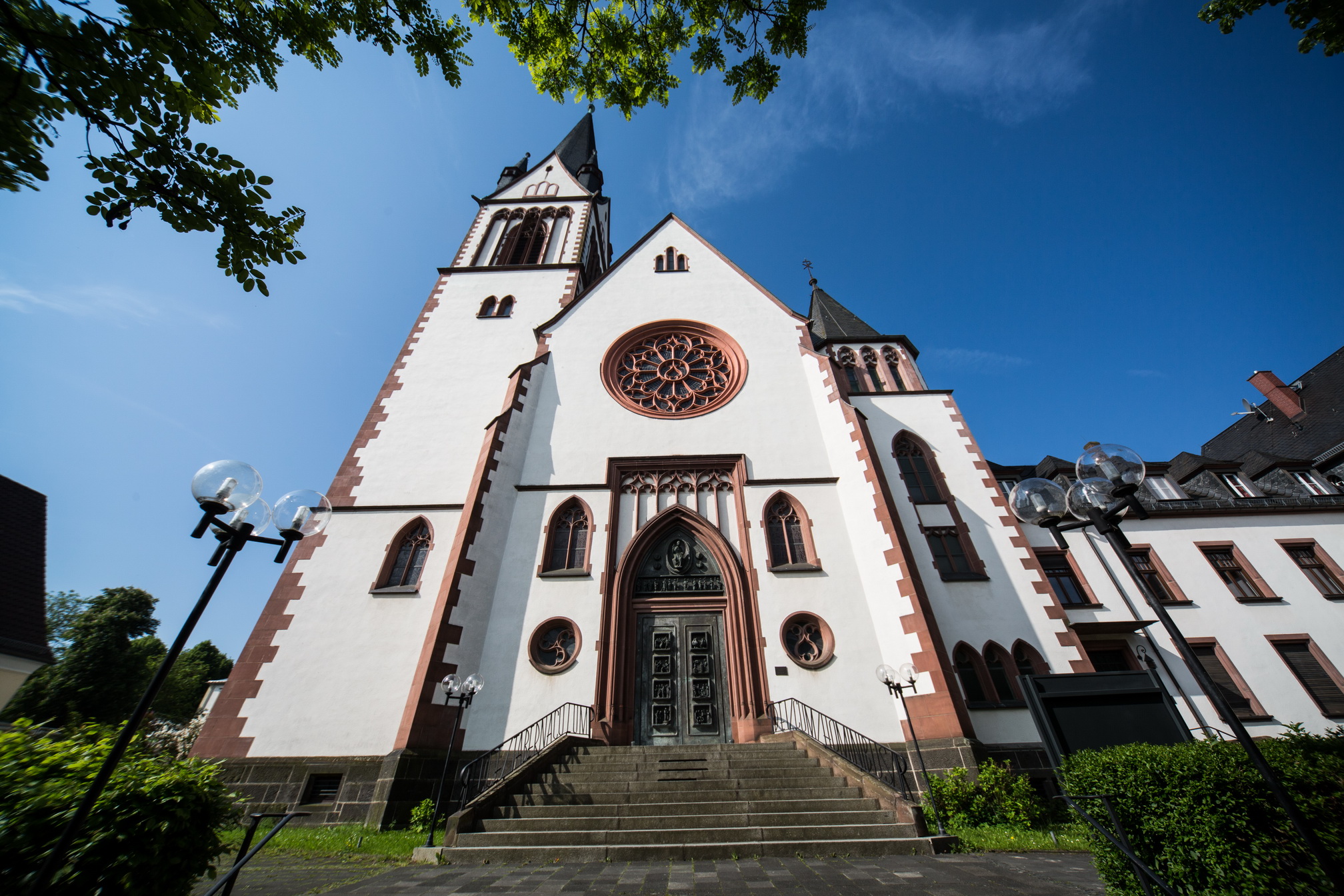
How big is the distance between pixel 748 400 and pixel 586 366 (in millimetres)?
5383

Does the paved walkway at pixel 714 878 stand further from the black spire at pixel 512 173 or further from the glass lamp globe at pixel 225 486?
the black spire at pixel 512 173

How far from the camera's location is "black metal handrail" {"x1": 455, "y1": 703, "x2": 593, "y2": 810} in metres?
9.63

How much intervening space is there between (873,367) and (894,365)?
0.70 meters

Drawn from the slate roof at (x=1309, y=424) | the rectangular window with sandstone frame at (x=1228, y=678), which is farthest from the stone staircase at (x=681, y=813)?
the slate roof at (x=1309, y=424)

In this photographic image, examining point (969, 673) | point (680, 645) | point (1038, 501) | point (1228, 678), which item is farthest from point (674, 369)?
point (1228, 678)

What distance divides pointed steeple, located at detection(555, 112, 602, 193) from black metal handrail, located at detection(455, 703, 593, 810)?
26935 mm

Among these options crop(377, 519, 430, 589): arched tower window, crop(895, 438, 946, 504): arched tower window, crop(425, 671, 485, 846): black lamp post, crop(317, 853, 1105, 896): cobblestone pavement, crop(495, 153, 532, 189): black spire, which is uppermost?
crop(495, 153, 532, 189): black spire

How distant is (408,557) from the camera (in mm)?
12656

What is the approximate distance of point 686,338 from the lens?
17.8 meters

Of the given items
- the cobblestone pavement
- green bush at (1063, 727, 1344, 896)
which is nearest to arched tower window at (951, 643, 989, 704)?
the cobblestone pavement

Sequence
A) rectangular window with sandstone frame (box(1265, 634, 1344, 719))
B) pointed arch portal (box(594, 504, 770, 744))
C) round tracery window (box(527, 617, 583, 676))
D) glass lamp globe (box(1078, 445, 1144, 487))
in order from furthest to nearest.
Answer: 1. rectangular window with sandstone frame (box(1265, 634, 1344, 719))
2. round tracery window (box(527, 617, 583, 676))
3. pointed arch portal (box(594, 504, 770, 744))
4. glass lamp globe (box(1078, 445, 1144, 487))

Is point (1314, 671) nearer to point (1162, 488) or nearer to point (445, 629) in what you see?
point (1162, 488)

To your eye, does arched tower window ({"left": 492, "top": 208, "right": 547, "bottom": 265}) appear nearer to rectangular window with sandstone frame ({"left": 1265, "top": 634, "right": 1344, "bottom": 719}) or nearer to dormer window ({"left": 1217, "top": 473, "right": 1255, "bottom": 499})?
rectangular window with sandstone frame ({"left": 1265, "top": 634, "right": 1344, "bottom": 719})

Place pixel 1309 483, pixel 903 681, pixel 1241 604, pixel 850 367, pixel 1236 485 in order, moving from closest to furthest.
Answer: pixel 903 681
pixel 1241 604
pixel 850 367
pixel 1309 483
pixel 1236 485
